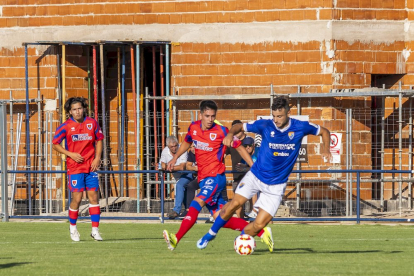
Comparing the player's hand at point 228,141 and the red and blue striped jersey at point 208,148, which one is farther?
the red and blue striped jersey at point 208,148

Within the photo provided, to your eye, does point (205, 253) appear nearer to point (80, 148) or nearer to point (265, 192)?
point (265, 192)

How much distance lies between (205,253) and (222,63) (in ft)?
32.7

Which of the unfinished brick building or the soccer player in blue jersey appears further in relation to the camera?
the unfinished brick building

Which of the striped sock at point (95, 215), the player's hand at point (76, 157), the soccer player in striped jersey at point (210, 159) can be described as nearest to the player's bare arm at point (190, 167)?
the striped sock at point (95, 215)

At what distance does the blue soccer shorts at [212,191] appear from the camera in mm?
12188

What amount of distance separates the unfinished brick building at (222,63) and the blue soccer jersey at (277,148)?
8833 millimetres

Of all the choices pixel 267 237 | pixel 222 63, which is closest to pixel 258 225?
pixel 267 237

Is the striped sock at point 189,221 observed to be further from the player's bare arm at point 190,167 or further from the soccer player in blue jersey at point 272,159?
the player's bare arm at point 190,167

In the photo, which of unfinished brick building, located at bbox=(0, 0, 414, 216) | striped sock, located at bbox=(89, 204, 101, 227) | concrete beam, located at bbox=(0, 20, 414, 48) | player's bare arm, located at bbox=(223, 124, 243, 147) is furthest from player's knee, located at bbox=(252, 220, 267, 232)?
concrete beam, located at bbox=(0, 20, 414, 48)

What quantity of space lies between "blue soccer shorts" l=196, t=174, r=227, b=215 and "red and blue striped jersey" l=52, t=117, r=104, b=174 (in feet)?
6.32

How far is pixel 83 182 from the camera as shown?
13445 mm

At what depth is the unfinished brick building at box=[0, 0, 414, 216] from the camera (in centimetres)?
2045

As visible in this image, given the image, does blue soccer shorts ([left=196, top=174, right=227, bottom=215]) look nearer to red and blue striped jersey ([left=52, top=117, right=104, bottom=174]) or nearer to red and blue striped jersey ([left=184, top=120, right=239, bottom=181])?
red and blue striped jersey ([left=184, top=120, right=239, bottom=181])

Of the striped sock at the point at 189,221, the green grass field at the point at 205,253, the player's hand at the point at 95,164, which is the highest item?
the player's hand at the point at 95,164
